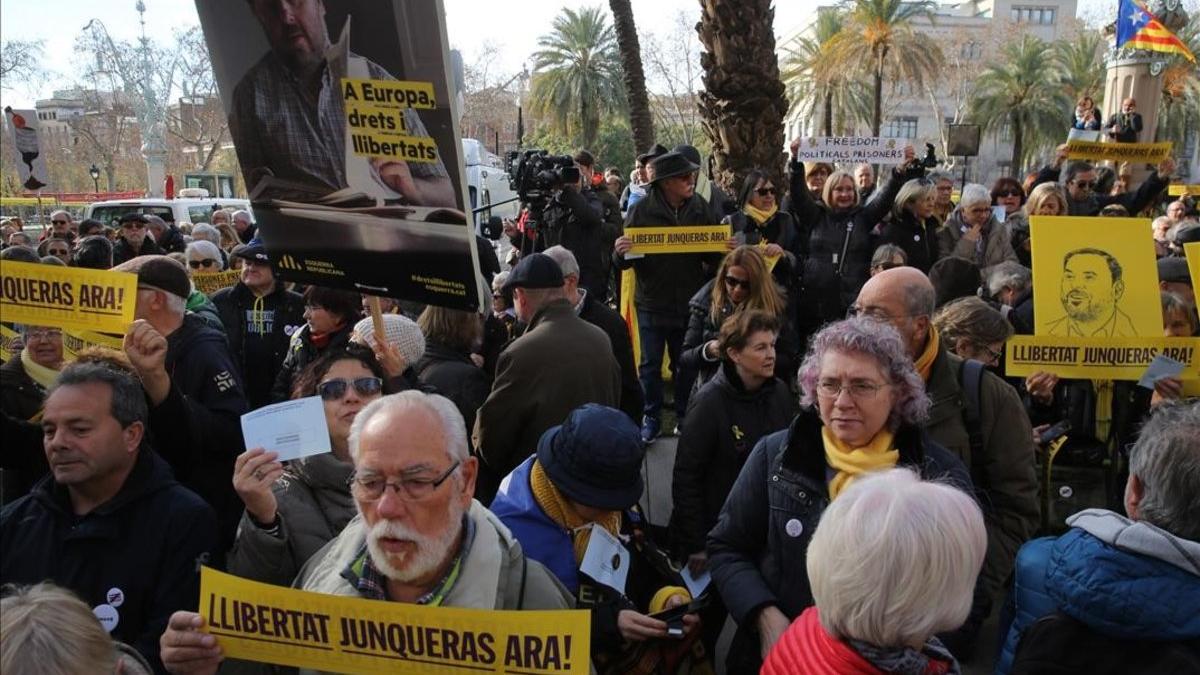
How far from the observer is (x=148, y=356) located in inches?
121

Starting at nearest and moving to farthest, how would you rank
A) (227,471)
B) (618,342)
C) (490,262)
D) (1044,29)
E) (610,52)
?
(227,471) → (618,342) → (490,262) → (610,52) → (1044,29)

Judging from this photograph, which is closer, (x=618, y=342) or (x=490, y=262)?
(x=618, y=342)

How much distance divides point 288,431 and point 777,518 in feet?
4.70

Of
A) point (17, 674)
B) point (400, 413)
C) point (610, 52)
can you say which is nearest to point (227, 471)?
point (400, 413)

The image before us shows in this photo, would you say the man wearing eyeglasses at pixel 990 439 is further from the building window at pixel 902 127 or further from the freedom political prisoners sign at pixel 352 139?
the building window at pixel 902 127

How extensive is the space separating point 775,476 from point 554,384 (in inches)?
57.1

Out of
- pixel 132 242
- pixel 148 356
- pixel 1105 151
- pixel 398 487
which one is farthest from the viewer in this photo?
pixel 132 242

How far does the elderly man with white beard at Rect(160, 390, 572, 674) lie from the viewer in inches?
85.4

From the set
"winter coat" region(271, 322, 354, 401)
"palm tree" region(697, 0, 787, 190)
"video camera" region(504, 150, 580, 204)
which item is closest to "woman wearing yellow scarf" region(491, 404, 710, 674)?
"winter coat" region(271, 322, 354, 401)

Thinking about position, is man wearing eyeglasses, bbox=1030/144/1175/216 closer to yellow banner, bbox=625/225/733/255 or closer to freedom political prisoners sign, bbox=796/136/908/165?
freedom political prisoners sign, bbox=796/136/908/165

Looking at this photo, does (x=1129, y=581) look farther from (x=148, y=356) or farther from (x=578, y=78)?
(x=578, y=78)

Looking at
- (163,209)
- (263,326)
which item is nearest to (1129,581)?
(263,326)

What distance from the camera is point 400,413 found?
7.41 feet

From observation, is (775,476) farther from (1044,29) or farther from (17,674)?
(1044,29)
